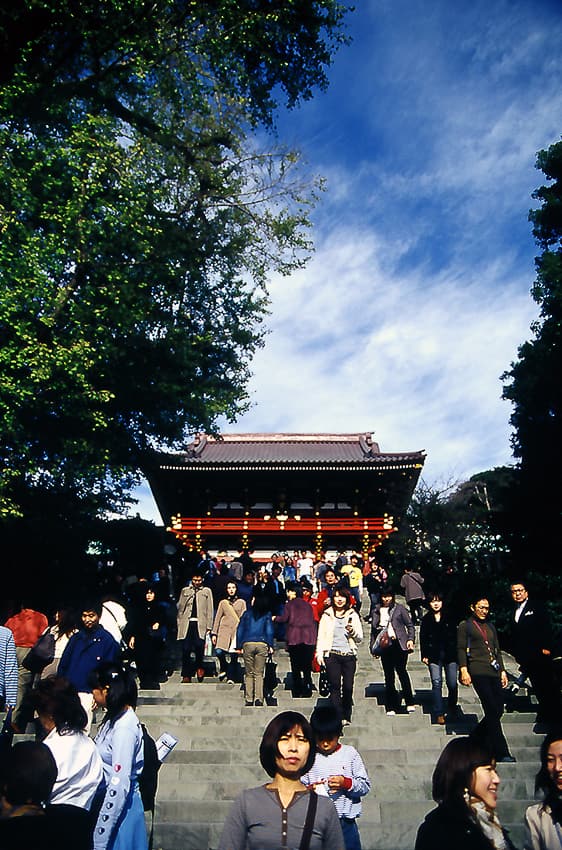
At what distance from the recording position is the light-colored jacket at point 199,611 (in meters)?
9.15

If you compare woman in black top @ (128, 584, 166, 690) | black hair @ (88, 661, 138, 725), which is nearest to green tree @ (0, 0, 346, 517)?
woman in black top @ (128, 584, 166, 690)

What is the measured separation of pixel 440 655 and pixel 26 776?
6.06 meters

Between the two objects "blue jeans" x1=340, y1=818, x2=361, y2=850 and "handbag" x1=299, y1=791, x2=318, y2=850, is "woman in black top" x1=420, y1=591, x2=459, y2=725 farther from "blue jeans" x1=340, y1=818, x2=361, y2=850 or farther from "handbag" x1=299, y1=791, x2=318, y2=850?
"handbag" x1=299, y1=791, x2=318, y2=850

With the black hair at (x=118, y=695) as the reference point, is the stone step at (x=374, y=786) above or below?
below

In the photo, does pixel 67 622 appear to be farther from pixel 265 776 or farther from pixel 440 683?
pixel 440 683

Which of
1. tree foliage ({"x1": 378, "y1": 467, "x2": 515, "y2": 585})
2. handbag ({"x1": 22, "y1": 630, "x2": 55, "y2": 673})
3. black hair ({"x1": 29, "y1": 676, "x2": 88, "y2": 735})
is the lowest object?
black hair ({"x1": 29, "y1": 676, "x2": 88, "y2": 735})

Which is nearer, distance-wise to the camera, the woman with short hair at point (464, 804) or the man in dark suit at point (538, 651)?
the woman with short hair at point (464, 804)

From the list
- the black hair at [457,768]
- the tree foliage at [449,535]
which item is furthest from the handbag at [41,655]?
the tree foliage at [449,535]

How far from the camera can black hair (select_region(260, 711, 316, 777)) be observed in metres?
2.60

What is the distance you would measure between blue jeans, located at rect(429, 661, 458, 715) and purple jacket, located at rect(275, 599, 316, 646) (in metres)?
1.74

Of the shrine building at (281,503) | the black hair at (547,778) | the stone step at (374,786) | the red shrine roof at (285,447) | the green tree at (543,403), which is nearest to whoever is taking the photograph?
the black hair at (547,778)

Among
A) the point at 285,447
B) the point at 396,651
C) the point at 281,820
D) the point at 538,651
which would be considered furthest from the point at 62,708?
the point at 285,447

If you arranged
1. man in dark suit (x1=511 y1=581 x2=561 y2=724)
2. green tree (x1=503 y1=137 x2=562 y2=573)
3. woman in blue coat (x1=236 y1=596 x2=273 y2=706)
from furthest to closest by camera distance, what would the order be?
green tree (x1=503 y1=137 x2=562 y2=573)
woman in blue coat (x1=236 y1=596 x2=273 y2=706)
man in dark suit (x1=511 y1=581 x2=561 y2=724)

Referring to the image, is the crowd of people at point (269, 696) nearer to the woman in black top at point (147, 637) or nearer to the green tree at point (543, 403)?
the woman in black top at point (147, 637)
